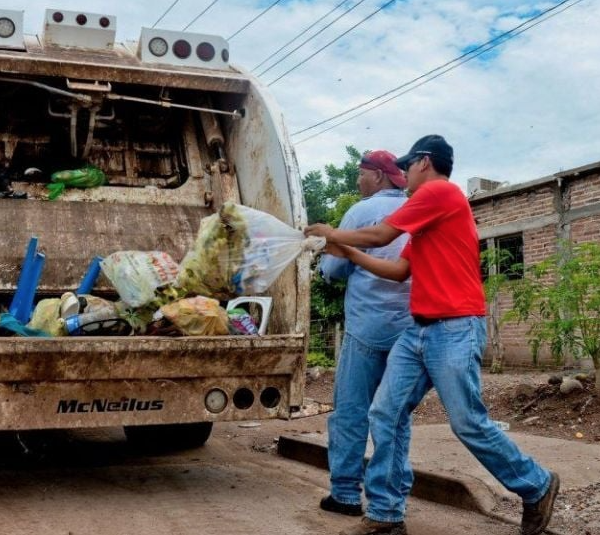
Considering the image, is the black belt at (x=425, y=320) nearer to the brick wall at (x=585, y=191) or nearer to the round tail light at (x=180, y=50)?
the round tail light at (x=180, y=50)

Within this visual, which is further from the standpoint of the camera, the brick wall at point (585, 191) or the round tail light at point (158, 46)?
the brick wall at point (585, 191)

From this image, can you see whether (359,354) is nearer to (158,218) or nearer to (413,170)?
(413,170)

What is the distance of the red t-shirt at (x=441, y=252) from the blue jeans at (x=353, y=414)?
482 mm

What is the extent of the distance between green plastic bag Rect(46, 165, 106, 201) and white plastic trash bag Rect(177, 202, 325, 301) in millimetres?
1364

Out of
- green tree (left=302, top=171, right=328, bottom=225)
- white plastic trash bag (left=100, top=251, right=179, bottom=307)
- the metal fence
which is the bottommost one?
the metal fence

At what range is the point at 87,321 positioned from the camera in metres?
4.08

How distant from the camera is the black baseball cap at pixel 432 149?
364 centimetres

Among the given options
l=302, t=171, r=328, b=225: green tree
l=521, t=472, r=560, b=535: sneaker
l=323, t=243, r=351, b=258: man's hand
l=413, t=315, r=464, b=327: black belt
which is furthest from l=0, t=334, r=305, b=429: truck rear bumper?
l=302, t=171, r=328, b=225: green tree

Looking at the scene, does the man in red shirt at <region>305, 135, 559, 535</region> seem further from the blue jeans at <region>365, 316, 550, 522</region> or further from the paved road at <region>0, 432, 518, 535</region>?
the paved road at <region>0, 432, 518, 535</region>

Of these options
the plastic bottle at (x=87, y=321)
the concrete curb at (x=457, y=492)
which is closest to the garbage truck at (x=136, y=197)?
the plastic bottle at (x=87, y=321)

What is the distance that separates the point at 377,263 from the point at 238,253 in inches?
27.7

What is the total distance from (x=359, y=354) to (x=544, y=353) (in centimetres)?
1036

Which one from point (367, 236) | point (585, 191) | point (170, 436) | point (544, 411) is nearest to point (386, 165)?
point (367, 236)

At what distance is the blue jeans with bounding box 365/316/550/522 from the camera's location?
333 centimetres
